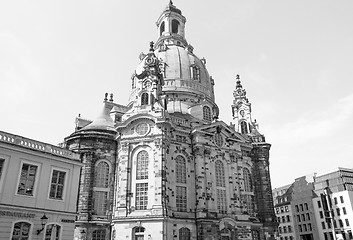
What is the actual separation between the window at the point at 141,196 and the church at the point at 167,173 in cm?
11

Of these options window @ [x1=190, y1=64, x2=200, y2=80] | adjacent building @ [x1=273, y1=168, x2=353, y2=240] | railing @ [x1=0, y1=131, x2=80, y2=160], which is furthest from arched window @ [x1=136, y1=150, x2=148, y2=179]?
adjacent building @ [x1=273, y1=168, x2=353, y2=240]

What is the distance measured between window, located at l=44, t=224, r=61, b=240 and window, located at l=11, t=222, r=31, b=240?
140 centimetres

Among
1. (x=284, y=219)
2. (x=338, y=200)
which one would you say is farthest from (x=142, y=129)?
(x=284, y=219)

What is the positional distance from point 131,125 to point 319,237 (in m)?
48.1

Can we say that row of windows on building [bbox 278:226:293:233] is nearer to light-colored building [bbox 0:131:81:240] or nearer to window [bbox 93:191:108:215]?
window [bbox 93:191:108:215]

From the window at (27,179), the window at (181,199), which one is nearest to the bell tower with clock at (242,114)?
the window at (181,199)

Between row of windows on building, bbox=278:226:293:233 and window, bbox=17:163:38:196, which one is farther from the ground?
window, bbox=17:163:38:196

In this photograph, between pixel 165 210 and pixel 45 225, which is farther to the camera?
pixel 165 210

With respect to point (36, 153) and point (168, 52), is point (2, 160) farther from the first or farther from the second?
point (168, 52)

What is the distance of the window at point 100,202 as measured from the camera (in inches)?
1481

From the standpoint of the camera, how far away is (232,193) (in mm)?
40531

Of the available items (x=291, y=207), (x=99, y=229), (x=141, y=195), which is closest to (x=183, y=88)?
(x=141, y=195)

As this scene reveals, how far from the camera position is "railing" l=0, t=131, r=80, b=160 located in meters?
22.0

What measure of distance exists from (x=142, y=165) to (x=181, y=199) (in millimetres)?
6403
